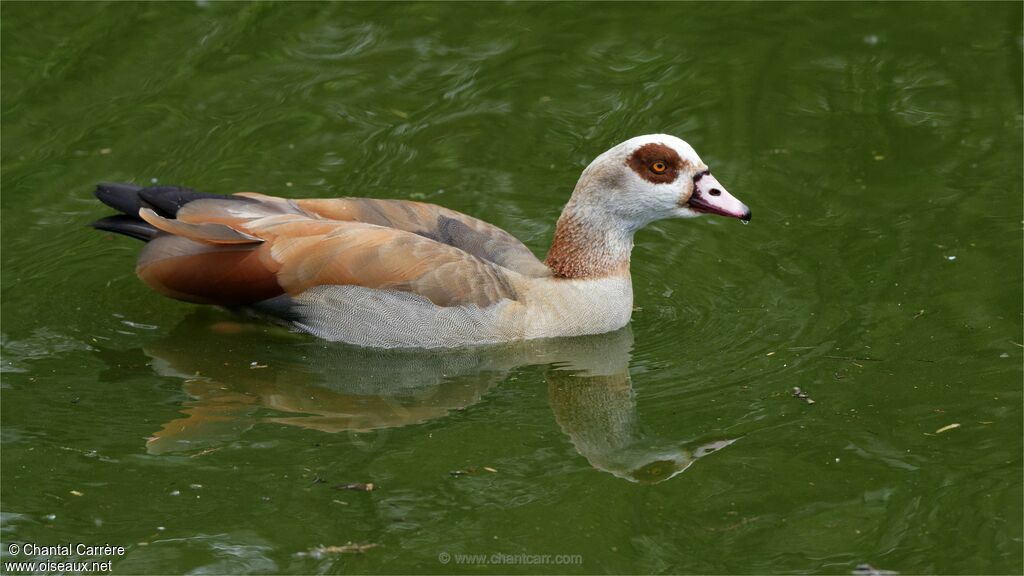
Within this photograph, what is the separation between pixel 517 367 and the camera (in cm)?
926

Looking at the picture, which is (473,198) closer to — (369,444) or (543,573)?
(369,444)

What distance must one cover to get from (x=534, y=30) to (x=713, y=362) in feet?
17.1

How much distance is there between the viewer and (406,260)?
934 cm

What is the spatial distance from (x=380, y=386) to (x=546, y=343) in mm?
1180

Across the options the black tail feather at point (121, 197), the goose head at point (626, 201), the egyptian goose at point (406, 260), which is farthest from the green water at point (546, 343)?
the black tail feather at point (121, 197)

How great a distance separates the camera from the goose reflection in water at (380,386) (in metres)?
8.17

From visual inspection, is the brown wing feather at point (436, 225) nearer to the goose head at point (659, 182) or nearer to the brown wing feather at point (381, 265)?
the brown wing feather at point (381, 265)

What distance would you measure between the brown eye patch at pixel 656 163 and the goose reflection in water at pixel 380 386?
1.06 metres

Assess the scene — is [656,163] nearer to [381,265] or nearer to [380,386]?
[381,265]

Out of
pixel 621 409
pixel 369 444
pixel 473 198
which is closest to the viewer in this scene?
pixel 369 444

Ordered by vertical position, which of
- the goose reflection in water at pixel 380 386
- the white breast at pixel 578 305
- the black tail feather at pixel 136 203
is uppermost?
the black tail feather at pixel 136 203

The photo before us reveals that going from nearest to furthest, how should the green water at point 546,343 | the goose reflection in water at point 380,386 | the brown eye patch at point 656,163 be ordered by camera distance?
1. the green water at point 546,343
2. the goose reflection in water at point 380,386
3. the brown eye patch at point 656,163

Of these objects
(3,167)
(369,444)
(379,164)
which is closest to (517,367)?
(369,444)

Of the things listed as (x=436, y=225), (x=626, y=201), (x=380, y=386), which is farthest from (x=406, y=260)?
(x=626, y=201)
